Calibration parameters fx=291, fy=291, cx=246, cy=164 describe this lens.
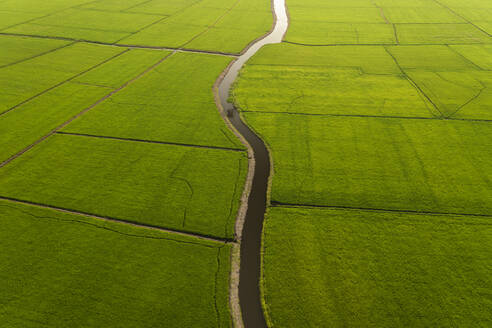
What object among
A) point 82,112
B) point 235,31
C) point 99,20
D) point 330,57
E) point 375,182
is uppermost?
point 99,20

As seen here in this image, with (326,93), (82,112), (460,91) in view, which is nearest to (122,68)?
(82,112)

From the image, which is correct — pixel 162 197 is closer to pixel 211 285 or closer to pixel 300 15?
pixel 211 285

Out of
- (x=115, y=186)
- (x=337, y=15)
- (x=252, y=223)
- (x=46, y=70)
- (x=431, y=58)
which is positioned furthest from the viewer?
(x=337, y=15)

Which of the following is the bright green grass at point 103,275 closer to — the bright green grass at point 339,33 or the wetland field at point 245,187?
the wetland field at point 245,187

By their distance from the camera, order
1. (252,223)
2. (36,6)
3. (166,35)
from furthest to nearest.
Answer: (36,6) → (166,35) → (252,223)

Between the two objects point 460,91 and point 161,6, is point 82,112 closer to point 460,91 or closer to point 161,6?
point 460,91

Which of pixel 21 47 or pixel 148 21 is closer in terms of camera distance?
pixel 21 47
